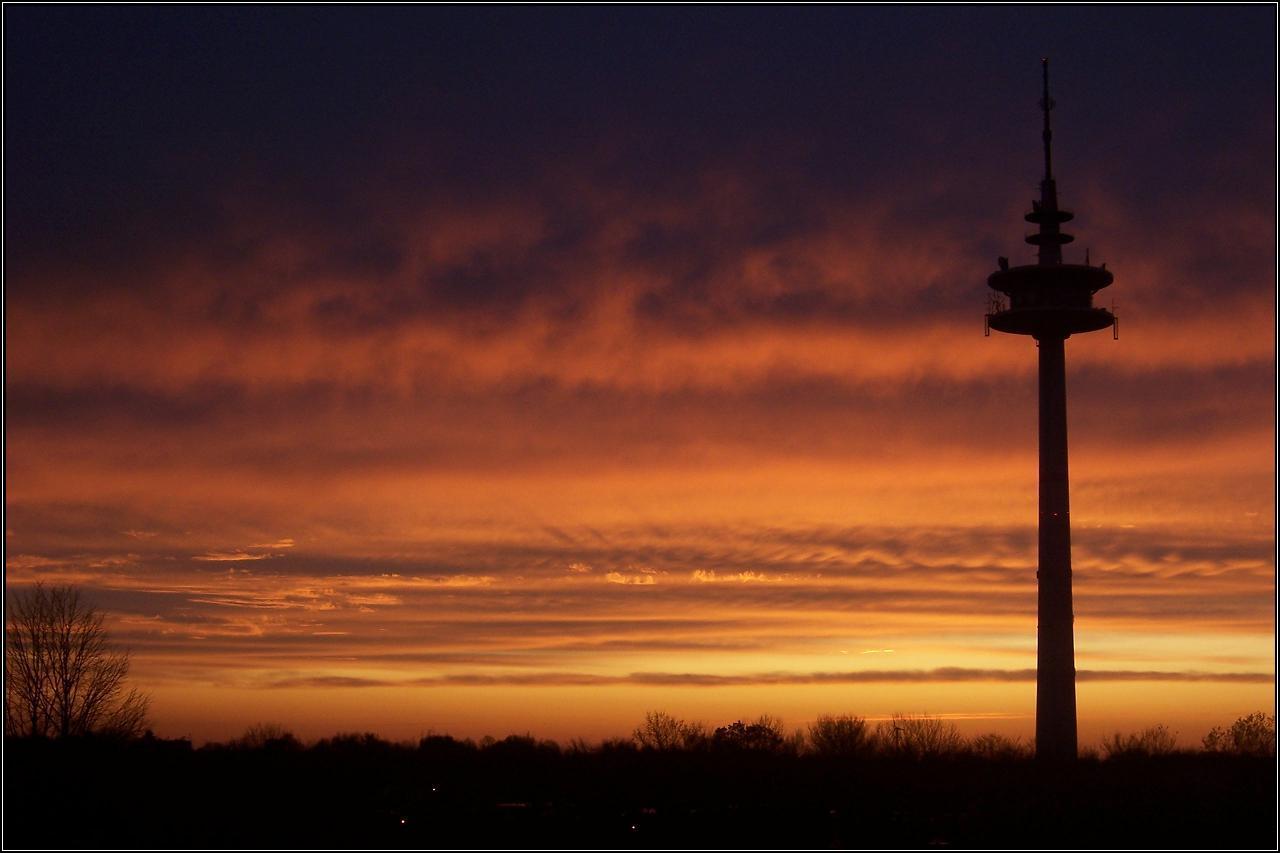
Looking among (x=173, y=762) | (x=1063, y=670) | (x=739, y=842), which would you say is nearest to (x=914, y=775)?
(x=1063, y=670)

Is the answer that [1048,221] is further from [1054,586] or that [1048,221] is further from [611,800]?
[611,800]

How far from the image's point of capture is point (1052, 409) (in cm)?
7144

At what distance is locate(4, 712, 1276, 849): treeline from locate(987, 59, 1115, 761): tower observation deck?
131 inches

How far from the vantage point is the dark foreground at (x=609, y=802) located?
1641 inches

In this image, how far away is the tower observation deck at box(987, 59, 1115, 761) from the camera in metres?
69.0

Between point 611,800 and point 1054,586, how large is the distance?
25.7 m

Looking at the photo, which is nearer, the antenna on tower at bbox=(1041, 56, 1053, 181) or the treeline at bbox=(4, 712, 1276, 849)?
the treeline at bbox=(4, 712, 1276, 849)

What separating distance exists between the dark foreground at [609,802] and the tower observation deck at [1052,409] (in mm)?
3541

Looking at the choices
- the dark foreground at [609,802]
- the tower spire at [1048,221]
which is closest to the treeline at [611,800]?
the dark foreground at [609,802]

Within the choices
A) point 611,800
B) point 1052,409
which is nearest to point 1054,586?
point 1052,409

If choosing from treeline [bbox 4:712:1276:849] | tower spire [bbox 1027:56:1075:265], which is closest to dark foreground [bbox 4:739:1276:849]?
treeline [bbox 4:712:1276:849]

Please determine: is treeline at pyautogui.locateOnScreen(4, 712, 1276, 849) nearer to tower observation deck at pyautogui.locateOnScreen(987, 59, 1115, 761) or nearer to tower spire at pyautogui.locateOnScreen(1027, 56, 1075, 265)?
tower observation deck at pyautogui.locateOnScreen(987, 59, 1115, 761)

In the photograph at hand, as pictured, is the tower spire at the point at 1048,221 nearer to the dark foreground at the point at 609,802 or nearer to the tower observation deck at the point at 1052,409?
the tower observation deck at the point at 1052,409

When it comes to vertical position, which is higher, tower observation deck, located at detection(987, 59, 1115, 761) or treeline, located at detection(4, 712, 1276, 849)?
tower observation deck, located at detection(987, 59, 1115, 761)
